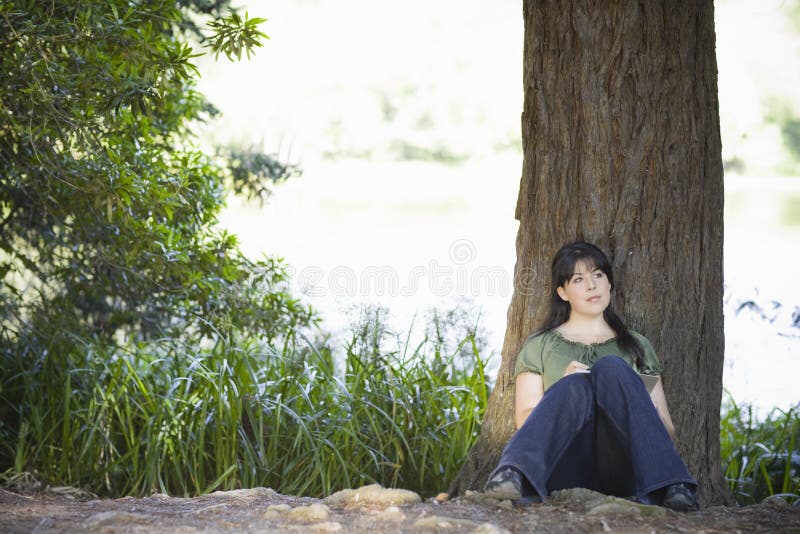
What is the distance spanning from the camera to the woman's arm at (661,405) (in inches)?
125

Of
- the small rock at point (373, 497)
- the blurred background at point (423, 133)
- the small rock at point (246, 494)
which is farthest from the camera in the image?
the blurred background at point (423, 133)

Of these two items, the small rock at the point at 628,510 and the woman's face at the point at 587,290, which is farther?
the woman's face at the point at 587,290

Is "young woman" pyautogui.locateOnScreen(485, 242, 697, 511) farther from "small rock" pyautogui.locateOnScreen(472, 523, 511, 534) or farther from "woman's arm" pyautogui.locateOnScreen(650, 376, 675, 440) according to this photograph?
"small rock" pyautogui.locateOnScreen(472, 523, 511, 534)

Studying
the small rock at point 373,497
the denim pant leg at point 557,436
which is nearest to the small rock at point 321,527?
the small rock at point 373,497

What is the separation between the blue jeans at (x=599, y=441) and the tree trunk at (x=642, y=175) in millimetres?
454

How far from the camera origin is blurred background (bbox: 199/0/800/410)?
8117mm

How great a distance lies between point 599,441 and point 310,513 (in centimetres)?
112

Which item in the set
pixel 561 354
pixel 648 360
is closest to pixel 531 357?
pixel 561 354

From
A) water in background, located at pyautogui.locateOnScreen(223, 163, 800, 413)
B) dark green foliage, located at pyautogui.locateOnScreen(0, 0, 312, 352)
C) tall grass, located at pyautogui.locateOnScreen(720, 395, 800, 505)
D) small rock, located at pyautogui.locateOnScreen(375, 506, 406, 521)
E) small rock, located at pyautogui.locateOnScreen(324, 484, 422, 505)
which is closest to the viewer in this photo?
small rock, located at pyautogui.locateOnScreen(375, 506, 406, 521)

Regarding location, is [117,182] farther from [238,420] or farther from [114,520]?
[114,520]

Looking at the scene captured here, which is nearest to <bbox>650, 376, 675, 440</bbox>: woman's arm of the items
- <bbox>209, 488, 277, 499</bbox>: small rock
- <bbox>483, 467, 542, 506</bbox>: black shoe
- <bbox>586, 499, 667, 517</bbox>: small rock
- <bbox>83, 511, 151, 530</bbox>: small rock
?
<bbox>586, 499, 667, 517</bbox>: small rock

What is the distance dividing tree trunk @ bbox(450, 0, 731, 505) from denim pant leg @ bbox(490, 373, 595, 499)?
445 mm

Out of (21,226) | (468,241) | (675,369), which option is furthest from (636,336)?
(468,241)

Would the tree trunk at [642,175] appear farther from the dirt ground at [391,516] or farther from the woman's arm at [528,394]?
the dirt ground at [391,516]
